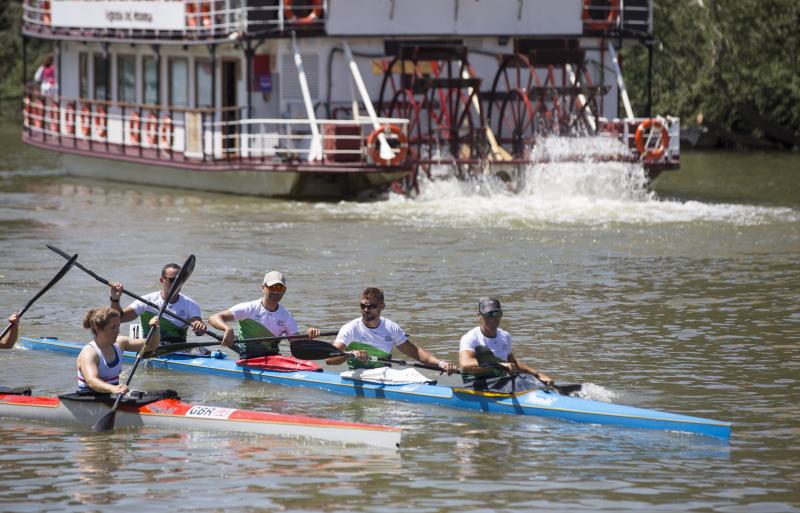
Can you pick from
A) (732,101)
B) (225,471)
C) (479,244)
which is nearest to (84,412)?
(225,471)

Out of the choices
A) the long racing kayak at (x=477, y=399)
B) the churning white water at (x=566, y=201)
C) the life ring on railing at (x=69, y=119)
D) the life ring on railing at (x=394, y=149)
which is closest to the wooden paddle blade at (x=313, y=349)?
the long racing kayak at (x=477, y=399)

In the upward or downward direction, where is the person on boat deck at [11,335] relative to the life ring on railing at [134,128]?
downward

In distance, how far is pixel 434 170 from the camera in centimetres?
2888

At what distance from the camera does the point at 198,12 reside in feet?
99.1

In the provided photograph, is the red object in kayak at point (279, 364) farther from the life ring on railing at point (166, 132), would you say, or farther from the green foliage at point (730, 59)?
the green foliage at point (730, 59)

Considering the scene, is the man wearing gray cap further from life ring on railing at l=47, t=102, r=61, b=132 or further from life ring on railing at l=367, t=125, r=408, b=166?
life ring on railing at l=47, t=102, r=61, b=132

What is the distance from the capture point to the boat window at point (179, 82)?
1235 inches

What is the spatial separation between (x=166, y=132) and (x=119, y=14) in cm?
277

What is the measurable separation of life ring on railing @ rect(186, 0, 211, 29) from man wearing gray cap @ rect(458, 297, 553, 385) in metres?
17.9

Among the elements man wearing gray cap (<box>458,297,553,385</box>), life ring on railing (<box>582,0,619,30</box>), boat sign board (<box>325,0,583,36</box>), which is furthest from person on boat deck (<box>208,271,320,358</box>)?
life ring on railing (<box>582,0,619,30</box>)

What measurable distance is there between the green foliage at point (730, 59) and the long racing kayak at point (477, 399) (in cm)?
2755

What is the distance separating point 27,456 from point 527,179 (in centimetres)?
1679

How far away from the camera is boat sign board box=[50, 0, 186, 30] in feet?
99.3

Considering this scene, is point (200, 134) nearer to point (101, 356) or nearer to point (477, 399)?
point (101, 356)
